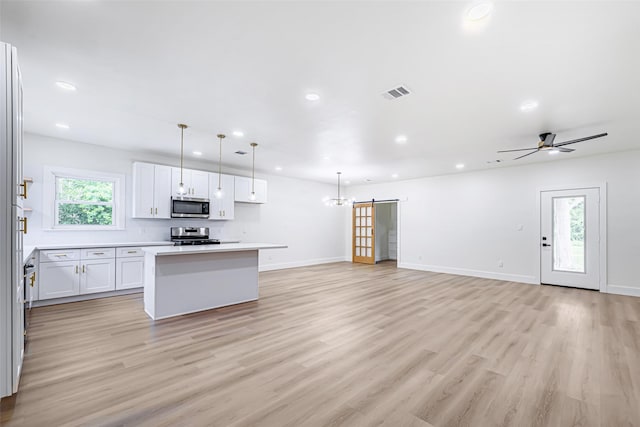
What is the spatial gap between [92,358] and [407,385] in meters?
2.90

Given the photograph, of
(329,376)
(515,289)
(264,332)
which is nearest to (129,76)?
(264,332)

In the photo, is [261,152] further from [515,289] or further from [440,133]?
[515,289]

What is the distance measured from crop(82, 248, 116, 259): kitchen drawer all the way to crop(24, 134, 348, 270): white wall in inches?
22.4

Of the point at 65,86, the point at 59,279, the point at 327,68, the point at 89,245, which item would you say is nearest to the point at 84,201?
the point at 89,245

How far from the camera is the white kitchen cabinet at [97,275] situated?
184 inches

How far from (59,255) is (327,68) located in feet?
16.2

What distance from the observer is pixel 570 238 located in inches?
238

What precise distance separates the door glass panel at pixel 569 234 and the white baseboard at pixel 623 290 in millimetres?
489

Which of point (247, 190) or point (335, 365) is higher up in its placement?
point (247, 190)

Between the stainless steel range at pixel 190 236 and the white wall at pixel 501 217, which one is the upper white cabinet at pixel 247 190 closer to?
the stainless steel range at pixel 190 236

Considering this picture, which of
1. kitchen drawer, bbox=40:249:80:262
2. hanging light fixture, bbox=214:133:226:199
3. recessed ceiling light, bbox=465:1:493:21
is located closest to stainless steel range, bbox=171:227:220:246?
hanging light fixture, bbox=214:133:226:199

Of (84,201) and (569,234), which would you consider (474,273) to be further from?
(84,201)

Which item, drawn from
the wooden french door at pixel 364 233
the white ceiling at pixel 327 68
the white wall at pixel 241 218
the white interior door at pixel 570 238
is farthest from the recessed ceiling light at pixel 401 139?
the wooden french door at pixel 364 233

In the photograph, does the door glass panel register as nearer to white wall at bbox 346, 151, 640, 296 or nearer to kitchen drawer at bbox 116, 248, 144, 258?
white wall at bbox 346, 151, 640, 296
